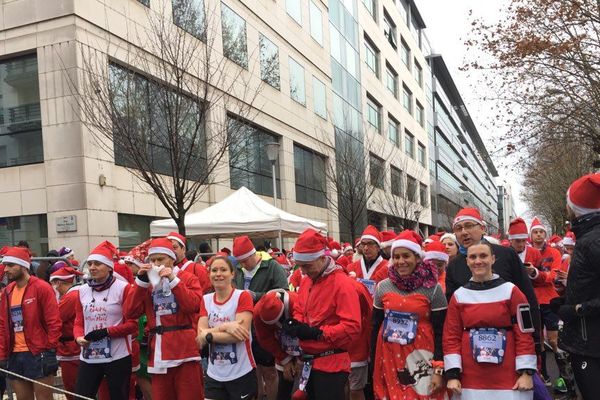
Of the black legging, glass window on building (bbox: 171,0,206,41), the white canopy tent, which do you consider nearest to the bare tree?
glass window on building (bbox: 171,0,206,41)

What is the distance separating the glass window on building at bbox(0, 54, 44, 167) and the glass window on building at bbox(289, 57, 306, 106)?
1384 centimetres

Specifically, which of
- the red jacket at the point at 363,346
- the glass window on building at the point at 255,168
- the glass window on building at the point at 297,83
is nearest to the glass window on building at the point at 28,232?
the glass window on building at the point at 255,168

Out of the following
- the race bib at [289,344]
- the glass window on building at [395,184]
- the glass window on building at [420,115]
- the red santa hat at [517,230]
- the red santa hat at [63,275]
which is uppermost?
the glass window on building at [420,115]

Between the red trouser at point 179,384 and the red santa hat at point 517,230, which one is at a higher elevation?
the red santa hat at point 517,230

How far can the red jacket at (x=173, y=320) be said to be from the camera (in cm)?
484

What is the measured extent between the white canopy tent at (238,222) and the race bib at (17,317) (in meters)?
6.25

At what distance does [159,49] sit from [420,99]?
50.4 metres

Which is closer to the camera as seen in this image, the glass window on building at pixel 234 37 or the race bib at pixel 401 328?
the race bib at pixel 401 328

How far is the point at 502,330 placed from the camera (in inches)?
151

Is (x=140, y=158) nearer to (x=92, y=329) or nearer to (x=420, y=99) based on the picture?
(x=92, y=329)

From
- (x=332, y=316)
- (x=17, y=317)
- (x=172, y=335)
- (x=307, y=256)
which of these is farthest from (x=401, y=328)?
(x=17, y=317)

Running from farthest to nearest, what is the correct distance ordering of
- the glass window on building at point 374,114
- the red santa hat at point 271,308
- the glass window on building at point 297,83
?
the glass window on building at point 374,114, the glass window on building at point 297,83, the red santa hat at point 271,308

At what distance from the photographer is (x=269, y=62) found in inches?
943

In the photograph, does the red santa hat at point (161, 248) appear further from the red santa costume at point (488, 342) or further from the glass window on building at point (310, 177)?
the glass window on building at point (310, 177)
